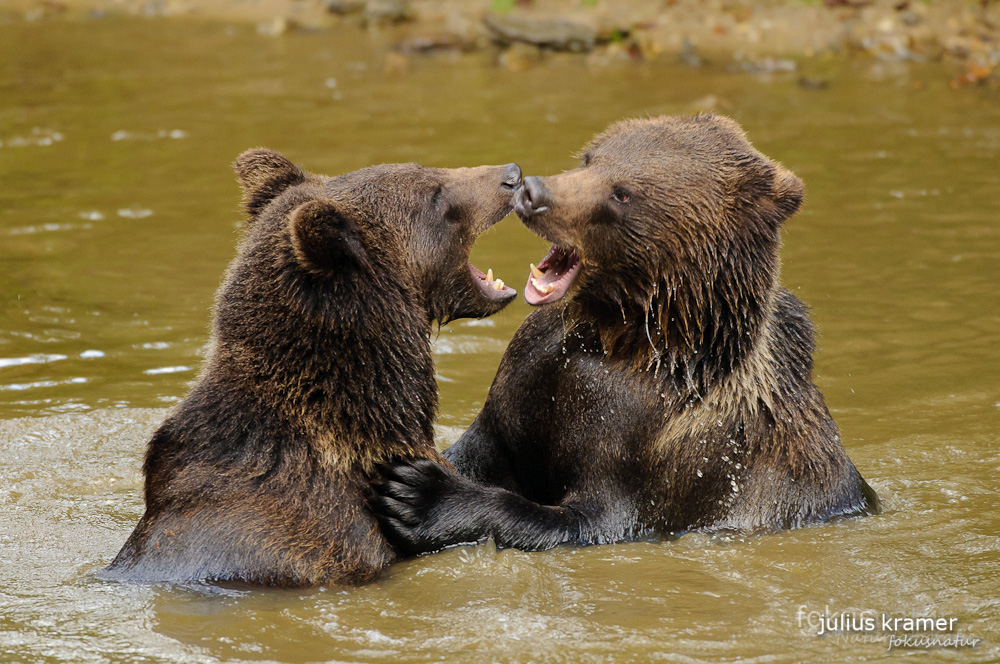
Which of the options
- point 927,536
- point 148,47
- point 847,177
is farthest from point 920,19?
point 927,536

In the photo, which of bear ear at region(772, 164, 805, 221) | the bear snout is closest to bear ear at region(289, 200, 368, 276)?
the bear snout

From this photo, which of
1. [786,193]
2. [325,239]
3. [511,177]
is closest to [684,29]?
[511,177]

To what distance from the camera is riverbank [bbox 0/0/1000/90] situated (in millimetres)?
17766

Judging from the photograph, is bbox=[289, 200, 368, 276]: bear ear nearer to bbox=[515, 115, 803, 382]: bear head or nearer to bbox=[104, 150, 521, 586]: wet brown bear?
bbox=[104, 150, 521, 586]: wet brown bear

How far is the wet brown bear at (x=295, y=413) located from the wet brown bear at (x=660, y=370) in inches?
11.1

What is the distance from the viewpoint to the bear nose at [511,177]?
22.9 ft

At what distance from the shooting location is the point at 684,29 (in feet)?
62.5

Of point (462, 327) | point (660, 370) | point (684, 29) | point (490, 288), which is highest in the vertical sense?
point (684, 29)

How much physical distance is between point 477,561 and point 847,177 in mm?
8434

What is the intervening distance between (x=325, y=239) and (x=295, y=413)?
2.97ft

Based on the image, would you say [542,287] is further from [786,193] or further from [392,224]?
[786,193]

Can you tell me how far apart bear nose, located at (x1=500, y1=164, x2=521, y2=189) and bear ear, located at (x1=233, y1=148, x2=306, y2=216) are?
3.70ft

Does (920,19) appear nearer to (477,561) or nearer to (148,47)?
(148,47)

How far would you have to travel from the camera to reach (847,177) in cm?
1348
